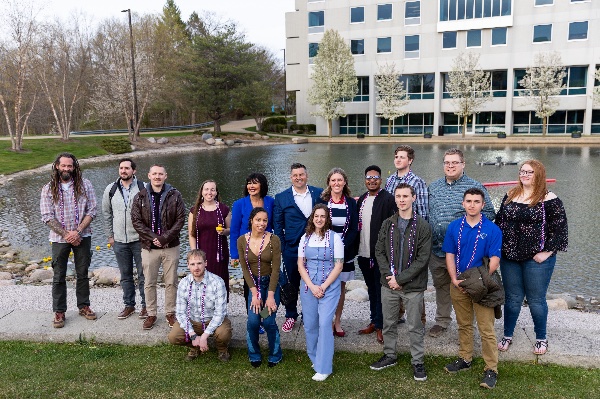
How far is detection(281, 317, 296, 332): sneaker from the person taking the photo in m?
5.69

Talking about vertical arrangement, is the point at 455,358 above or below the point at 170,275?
below

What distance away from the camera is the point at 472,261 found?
4.55 metres

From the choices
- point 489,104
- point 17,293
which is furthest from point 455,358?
point 489,104

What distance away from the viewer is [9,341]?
555 centimetres

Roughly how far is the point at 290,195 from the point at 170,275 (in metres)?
1.77

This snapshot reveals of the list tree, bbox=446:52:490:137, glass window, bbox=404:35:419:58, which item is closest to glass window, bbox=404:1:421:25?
glass window, bbox=404:35:419:58

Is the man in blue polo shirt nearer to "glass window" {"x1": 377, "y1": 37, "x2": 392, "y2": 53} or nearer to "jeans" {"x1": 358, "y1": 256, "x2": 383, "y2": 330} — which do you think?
"jeans" {"x1": 358, "y1": 256, "x2": 383, "y2": 330}

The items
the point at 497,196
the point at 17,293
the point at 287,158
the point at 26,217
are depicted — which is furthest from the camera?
the point at 287,158

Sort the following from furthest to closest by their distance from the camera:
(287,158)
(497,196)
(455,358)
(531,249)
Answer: (287,158) < (497,196) < (455,358) < (531,249)

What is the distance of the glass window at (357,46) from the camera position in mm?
44656

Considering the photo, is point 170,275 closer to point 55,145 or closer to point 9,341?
point 9,341

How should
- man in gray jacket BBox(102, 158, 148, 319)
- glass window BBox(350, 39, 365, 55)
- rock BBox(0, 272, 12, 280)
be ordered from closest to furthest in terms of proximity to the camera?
man in gray jacket BBox(102, 158, 148, 319), rock BBox(0, 272, 12, 280), glass window BBox(350, 39, 365, 55)

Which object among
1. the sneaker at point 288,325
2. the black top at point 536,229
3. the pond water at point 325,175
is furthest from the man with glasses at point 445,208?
the pond water at point 325,175

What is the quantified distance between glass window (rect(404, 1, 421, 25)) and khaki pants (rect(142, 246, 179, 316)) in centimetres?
4183
